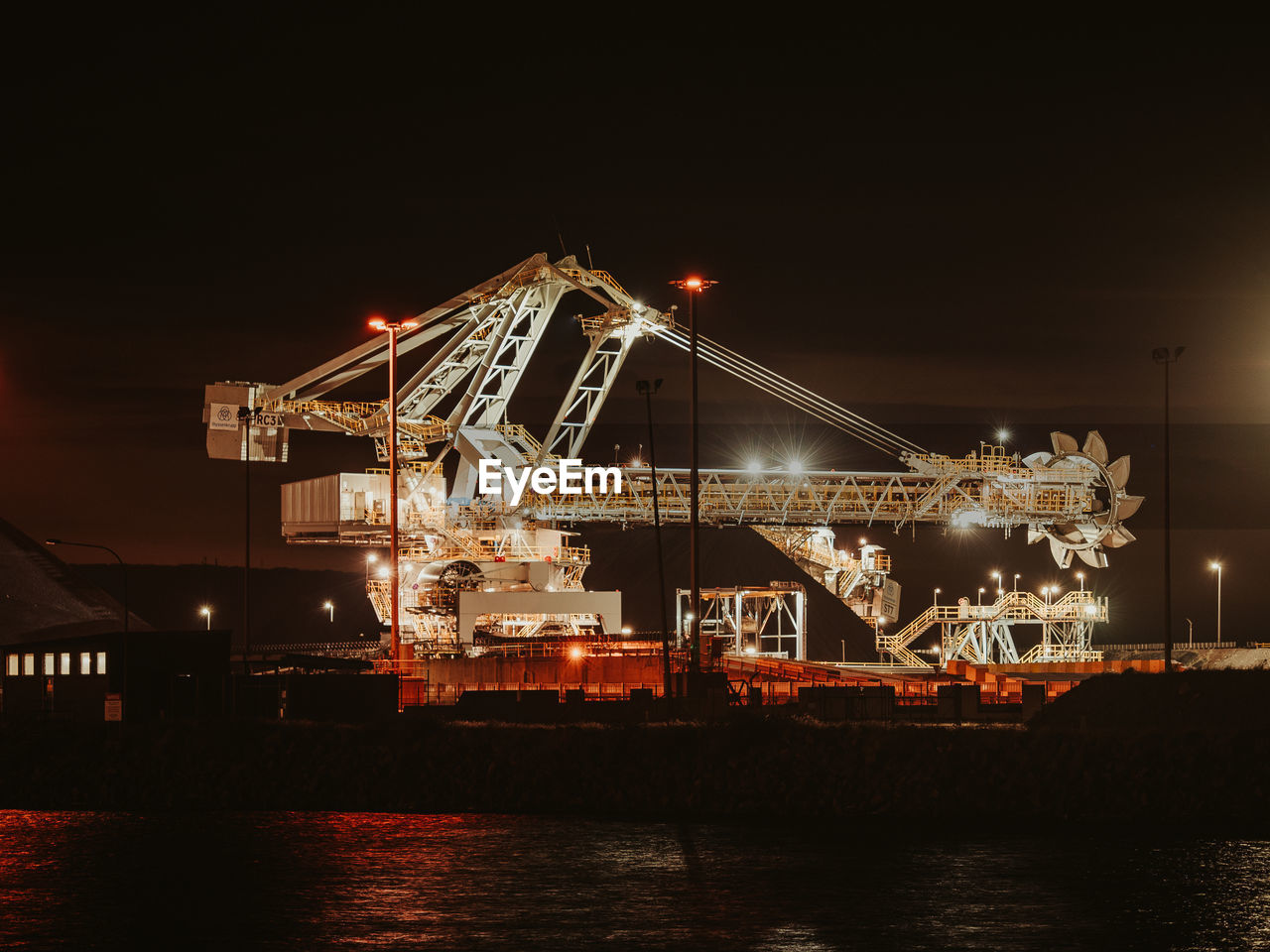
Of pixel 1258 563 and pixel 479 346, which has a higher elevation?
pixel 479 346

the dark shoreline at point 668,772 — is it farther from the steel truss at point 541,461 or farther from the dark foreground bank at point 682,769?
the steel truss at point 541,461

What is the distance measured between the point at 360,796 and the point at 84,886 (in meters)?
7.82

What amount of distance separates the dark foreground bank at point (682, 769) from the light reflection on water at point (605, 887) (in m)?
1.86

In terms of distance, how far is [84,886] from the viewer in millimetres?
17625

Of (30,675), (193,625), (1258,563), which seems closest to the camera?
(30,675)

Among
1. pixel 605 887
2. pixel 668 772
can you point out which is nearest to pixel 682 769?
pixel 668 772

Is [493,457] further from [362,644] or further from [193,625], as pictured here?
[193,625]

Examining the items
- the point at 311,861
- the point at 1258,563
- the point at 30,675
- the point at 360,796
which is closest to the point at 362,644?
the point at 30,675

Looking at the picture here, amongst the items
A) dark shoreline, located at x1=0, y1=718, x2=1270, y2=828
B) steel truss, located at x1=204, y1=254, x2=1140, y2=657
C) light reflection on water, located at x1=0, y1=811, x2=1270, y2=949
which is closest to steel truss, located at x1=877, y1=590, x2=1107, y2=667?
steel truss, located at x1=204, y1=254, x2=1140, y2=657

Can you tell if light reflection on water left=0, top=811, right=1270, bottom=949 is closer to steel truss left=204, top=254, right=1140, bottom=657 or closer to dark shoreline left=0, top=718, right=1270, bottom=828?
dark shoreline left=0, top=718, right=1270, bottom=828
